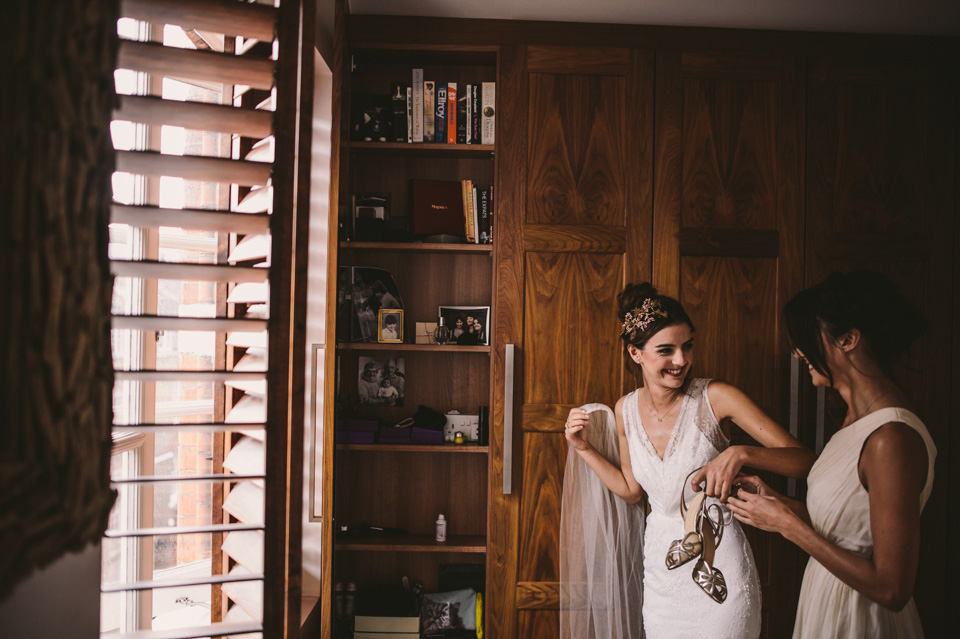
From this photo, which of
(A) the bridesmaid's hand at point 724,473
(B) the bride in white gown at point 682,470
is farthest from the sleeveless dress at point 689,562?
(A) the bridesmaid's hand at point 724,473

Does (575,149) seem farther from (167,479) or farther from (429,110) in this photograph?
(167,479)

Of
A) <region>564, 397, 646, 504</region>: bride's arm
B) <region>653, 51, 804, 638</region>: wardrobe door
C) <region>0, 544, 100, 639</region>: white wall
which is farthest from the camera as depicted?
<region>653, 51, 804, 638</region>: wardrobe door

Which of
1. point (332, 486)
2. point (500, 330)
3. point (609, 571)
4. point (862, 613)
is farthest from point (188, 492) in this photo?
point (862, 613)

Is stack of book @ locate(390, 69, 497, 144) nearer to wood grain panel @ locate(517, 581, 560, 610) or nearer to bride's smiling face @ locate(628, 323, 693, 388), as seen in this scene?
bride's smiling face @ locate(628, 323, 693, 388)

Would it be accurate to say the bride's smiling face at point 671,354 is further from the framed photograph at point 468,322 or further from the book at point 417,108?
the book at point 417,108

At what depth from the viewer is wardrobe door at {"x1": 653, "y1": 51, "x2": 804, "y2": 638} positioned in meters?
2.21

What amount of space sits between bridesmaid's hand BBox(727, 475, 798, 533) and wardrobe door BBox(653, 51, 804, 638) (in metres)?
0.70

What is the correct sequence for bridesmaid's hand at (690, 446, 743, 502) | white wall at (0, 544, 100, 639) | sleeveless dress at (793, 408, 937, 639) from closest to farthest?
1. white wall at (0, 544, 100, 639)
2. sleeveless dress at (793, 408, 937, 639)
3. bridesmaid's hand at (690, 446, 743, 502)

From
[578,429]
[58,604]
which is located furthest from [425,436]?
[58,604]

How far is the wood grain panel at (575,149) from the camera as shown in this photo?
86.5 inches

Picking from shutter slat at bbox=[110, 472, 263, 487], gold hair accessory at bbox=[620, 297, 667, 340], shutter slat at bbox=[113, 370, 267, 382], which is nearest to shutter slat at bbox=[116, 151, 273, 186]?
shutter slat at bbox=[113, 370, 267, 382]

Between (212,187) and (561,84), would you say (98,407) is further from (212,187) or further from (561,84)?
(561,84)

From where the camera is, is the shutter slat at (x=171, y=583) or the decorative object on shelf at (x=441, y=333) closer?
the shutter slat at (x=171, y=583)

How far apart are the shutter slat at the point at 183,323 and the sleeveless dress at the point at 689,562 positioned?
4.60ft
